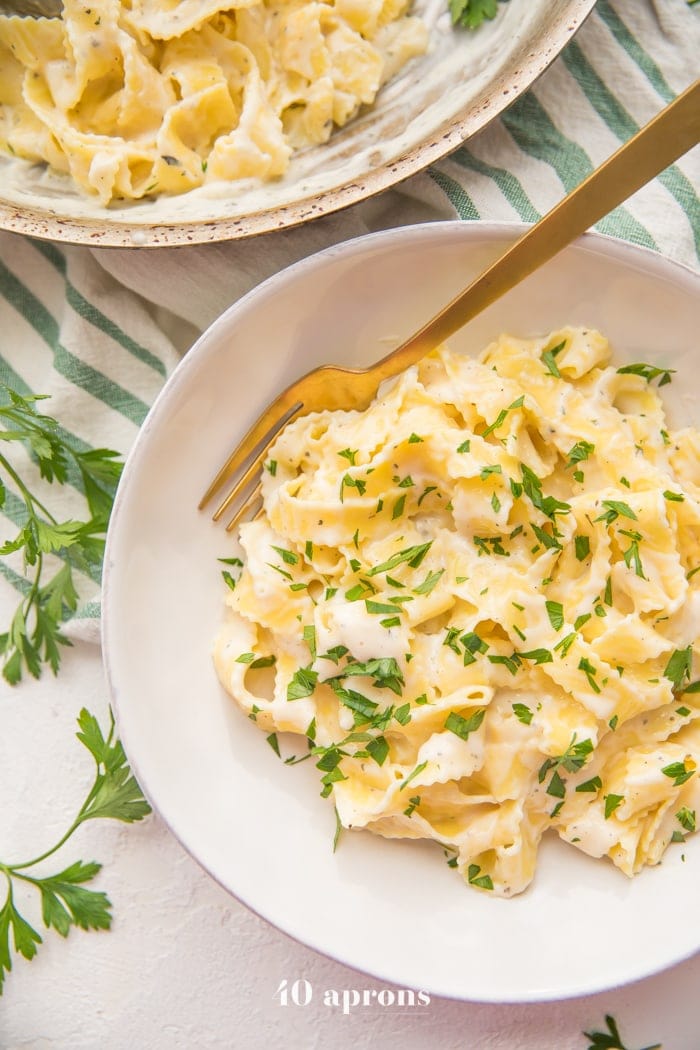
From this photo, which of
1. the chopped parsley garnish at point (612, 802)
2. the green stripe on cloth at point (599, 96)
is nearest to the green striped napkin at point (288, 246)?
the green stripe on cloth at point (599, 96)

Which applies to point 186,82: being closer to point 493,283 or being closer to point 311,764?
point 493,283

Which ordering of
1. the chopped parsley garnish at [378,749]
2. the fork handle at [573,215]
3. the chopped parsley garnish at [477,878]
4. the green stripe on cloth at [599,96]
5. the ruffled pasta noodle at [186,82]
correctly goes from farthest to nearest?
the green stripe on cloth at [599,96] → the ruffled pasta noodle at [186,82] → the chopped parsley garnish at [477,878] → the chopped parsley garnish at [378,749] → the fork handle at [573,215]

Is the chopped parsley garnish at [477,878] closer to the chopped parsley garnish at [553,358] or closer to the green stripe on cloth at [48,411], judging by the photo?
the chopped parsley garnish at [553,358]

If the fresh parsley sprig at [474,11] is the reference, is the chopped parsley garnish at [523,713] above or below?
below

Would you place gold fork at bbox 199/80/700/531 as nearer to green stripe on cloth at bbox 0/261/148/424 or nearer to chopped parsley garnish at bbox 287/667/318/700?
chopped parsley garnish at bbox 287/667/318/700

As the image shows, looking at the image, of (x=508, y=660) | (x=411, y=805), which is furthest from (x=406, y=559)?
(x=411, y=805)

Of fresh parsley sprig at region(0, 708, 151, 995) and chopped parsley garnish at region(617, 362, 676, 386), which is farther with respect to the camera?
fresh parsley sprig at region(0, 708, 151, 995)

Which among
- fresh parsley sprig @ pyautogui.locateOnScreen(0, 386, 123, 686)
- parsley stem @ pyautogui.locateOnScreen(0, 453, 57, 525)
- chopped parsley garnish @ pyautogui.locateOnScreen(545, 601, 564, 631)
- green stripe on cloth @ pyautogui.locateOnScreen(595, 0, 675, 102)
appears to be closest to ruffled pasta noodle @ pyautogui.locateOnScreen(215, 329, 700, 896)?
chopped parsley garnish @ pyautogui.locateOnScreen(545, 601, 564, 631)
